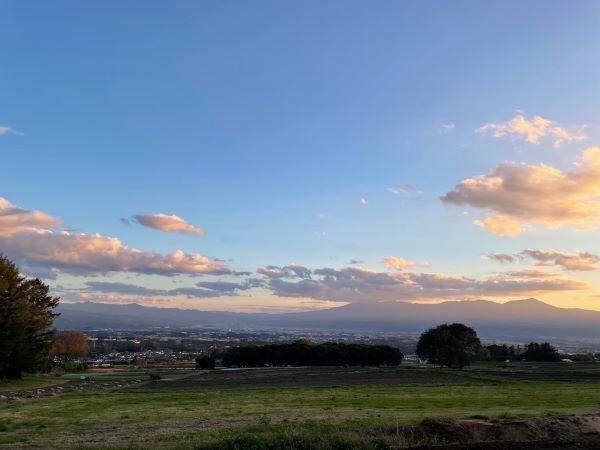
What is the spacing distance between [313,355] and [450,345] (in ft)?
86.2

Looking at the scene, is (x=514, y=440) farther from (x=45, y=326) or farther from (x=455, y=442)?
(x=45, y=326)

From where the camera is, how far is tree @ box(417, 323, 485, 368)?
8400 centimetres

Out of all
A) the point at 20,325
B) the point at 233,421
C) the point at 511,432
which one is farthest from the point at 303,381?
the point at 511,432

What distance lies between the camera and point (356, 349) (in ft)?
323

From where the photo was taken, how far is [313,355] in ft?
325

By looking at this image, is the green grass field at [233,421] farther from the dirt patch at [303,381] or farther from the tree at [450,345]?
the tree at [450,345]

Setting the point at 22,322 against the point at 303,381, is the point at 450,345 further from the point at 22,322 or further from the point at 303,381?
the point at 22,322

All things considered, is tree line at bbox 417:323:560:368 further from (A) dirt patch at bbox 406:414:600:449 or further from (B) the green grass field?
(A) dirt patch at bbox 406:414:600:449

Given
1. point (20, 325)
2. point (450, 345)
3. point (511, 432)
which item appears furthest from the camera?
point (450, 345)

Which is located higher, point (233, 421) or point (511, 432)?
point (511, 432)

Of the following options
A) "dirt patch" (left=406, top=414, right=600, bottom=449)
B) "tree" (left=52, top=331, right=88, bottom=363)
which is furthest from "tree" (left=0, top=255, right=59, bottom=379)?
"tree" (left=52, top=331, right=88, bottom=363)

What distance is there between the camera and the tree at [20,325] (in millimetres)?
49562

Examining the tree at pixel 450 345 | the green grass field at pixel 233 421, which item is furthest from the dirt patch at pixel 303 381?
the tree at pixel 450 345

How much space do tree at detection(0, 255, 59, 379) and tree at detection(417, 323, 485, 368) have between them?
5625 centimetres
